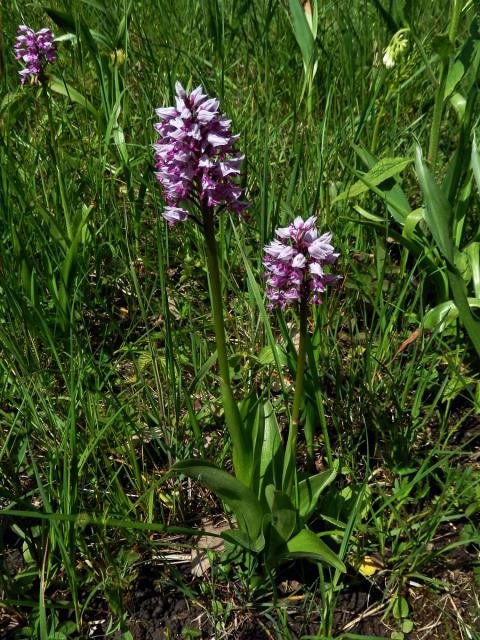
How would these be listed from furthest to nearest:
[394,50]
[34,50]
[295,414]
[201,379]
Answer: [34,50]
[394,50]
[201,379]
[295,414]

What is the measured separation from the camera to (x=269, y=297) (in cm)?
134

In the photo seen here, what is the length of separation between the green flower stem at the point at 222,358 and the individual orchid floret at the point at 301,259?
0.11m

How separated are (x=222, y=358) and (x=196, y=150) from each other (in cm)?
40

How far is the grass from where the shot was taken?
1.41 m

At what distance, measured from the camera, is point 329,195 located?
2258mm

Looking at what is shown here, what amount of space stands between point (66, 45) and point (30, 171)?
4.59 ft

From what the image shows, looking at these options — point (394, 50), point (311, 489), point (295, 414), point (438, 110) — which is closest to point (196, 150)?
point (295, 414)

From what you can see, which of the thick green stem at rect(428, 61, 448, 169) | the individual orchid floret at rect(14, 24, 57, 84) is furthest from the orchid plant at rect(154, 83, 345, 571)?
the individual orchid floret at rect(14, 24, 57, 84)

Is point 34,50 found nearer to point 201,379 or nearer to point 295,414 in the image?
point 201,379

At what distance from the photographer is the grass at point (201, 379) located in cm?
141

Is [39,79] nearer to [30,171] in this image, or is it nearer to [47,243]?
[30,171]

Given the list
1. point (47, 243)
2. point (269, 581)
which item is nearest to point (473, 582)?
point (269, 581)

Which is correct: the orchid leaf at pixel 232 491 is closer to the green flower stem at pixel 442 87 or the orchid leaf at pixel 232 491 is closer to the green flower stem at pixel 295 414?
the green flower stem at pixel 295 414

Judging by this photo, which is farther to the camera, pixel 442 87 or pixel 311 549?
pixel 442 87
